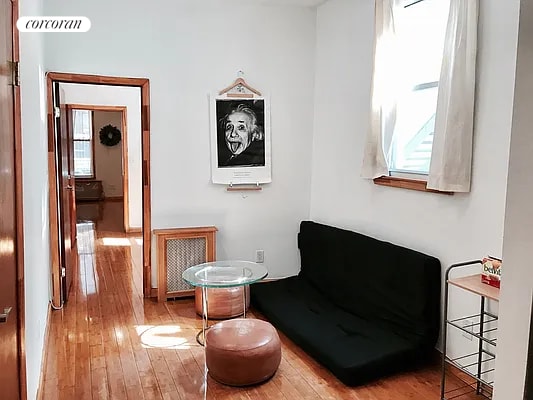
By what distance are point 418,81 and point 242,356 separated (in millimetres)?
2220

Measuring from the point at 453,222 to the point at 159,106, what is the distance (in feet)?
8.78

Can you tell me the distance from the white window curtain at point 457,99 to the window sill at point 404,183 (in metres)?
0.19

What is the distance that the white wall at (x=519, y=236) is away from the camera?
103 cm

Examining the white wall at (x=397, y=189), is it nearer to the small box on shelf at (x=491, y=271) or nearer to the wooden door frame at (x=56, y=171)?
the small box on shelf at (x=491, y=271)

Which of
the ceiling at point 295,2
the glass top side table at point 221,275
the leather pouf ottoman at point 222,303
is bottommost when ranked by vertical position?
the leather pouf ottoman at point 222,303

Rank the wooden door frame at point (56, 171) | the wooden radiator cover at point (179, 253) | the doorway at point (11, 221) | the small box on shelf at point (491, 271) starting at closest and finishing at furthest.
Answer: the doorway at point (11, 221), the small box on shelf at point (491, 271), the wooden door frame at point (56, 171), the wooden radiator cover at point (179, 253)

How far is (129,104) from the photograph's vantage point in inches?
297

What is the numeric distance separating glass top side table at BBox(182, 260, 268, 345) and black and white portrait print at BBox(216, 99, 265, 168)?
1118 millimetres

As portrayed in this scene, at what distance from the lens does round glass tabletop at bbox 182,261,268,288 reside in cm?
331

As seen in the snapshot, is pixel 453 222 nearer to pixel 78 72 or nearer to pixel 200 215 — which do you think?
pixel 200 215

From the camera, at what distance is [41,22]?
1886mm

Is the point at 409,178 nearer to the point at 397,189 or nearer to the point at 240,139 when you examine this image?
the point at 397,189

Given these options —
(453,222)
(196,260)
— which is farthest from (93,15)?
(453,222)

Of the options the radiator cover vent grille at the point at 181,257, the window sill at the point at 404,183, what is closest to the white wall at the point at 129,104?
the radiator cover vent grille at the point at 181,257
